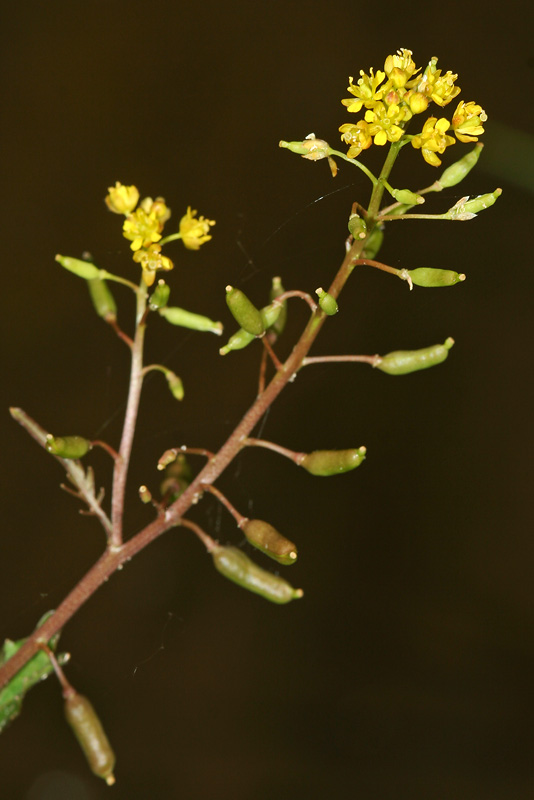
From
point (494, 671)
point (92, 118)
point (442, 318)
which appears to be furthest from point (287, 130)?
point (494, 671)

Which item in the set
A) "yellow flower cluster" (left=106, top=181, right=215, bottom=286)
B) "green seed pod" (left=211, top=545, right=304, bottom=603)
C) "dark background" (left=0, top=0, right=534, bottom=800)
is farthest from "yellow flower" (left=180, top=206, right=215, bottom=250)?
"dark background" (left=0, top=0, right=534, bottom=800)

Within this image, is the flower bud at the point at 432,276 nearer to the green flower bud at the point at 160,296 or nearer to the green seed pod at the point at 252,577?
the green flower bud at the point at 160,296

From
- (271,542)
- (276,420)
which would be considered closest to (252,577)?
(271,542)

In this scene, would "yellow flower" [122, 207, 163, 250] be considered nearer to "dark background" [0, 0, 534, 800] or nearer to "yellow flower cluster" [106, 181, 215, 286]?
"yellow flower cluster" [106, 181, 215, 286]

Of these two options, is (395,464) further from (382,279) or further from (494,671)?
(494,671)

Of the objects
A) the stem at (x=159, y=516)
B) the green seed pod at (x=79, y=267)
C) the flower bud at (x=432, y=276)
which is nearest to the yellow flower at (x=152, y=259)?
the green seed pod at (x=79, y=267)

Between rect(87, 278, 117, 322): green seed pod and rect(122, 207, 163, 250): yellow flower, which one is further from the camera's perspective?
rect(87, 278, 117, 322): green seed pod

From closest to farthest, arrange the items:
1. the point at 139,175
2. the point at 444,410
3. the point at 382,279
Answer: the point at 139,175 → the point at 382,279 → the point at 444,410
